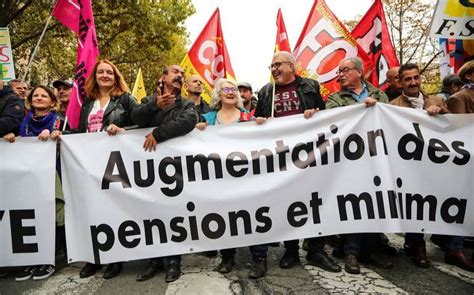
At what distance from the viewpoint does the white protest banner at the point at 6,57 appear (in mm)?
7719

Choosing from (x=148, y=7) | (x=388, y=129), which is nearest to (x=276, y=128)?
(x=388, y=129)

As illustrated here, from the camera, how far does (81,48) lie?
453cm

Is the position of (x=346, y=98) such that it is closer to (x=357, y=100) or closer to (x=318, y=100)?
(x=357, y=100)

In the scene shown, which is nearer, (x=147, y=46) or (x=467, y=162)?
(x=467, y=162)

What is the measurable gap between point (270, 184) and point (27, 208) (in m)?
2.31

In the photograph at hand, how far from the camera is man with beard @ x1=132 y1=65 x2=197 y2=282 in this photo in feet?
11.5

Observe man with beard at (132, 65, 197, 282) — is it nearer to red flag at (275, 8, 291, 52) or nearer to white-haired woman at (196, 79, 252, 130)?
white-haired woman at (196, 79, 252, 130)

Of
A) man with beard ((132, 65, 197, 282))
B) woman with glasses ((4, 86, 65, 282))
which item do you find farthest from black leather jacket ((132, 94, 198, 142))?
woman with glasses ((4, 86, 65, 282))

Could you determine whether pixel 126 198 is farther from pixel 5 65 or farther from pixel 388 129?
pixel 5 65

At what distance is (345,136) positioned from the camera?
3.71 meters

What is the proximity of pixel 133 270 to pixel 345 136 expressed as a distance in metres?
2.39

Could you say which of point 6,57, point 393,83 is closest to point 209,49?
point 393,83

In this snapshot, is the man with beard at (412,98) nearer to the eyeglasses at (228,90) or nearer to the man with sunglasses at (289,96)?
the man with sunglasses at (289,96)

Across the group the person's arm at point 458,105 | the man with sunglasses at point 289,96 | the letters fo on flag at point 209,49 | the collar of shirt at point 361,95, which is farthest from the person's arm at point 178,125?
the letters fo on flag at point 209,49
